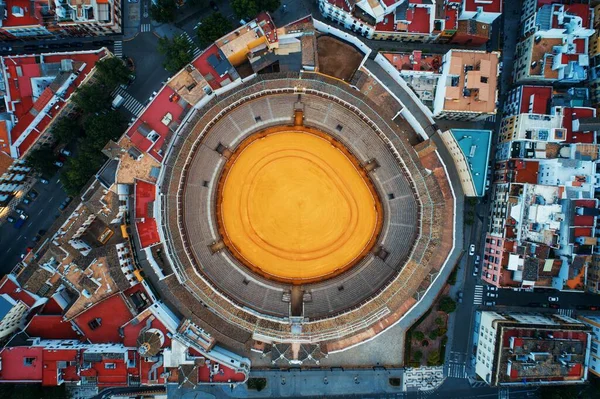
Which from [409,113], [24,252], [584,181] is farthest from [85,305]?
[584,181]

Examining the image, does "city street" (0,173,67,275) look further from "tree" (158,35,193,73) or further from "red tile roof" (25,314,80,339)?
"tree" (158,35,193,73)

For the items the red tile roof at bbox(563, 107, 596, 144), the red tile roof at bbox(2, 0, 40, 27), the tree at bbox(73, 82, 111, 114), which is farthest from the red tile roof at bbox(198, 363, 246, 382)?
the red tile roof at bbox(563, 107, 596, 144)

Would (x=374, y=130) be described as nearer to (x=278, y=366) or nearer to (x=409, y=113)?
(x=409, y=113)

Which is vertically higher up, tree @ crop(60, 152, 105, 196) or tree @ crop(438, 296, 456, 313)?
tree @ crop(60, 152, 105, 196)

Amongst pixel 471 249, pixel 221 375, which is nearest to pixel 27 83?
pixel 221 375

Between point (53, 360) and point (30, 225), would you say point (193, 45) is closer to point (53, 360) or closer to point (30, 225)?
point (30, 225)

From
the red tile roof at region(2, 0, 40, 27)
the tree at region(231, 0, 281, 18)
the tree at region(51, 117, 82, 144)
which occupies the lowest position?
the tree at region(51, 117, 82, 144)

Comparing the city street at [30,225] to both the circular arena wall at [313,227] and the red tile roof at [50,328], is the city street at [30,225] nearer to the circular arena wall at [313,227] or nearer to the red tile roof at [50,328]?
the red tile roof at [50,328]
